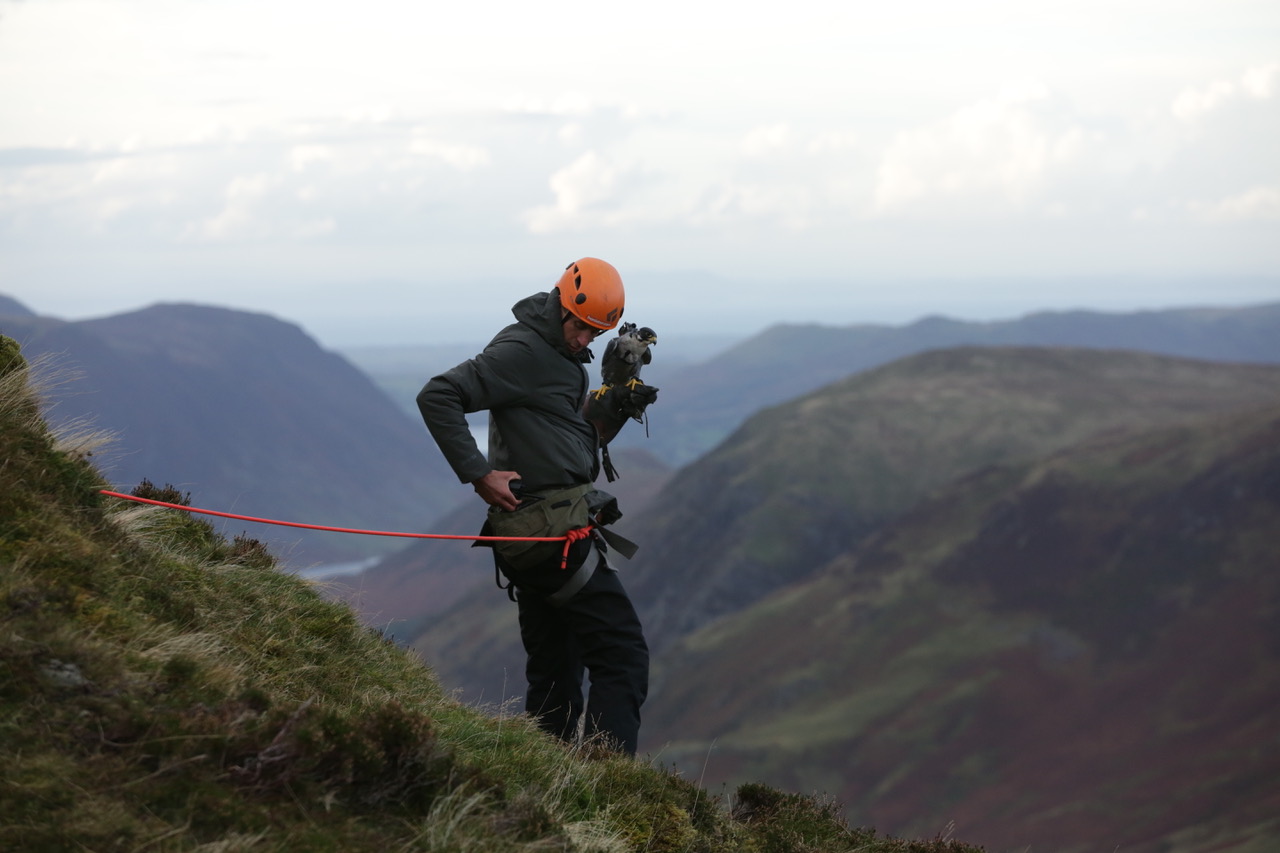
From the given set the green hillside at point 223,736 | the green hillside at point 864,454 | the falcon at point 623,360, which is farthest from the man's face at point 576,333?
the green hillside at point 864,454

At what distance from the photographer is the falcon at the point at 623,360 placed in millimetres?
10617

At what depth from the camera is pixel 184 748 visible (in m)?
6.16

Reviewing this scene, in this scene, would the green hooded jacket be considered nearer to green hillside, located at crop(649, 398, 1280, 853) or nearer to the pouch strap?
the pouch strap

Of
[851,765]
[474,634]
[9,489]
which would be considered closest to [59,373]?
[9,489]

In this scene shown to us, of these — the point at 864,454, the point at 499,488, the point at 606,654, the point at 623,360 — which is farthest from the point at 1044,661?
the point at 499,488

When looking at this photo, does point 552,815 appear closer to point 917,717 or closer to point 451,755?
point 451,755

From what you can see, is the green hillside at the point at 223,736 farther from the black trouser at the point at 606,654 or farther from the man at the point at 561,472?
the man at the point at 561,472

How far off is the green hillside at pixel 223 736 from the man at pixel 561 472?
88 centimetres

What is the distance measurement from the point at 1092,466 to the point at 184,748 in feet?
446

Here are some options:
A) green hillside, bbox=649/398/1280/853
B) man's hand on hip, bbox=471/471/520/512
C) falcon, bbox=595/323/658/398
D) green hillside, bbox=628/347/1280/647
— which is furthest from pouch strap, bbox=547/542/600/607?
green hillside, bbox=628/347/1280/647

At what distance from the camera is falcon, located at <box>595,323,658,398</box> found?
1062cm

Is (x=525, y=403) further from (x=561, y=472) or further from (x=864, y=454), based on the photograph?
(x=864, y=454)

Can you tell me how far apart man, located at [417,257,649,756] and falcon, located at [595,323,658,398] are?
1.62 feet

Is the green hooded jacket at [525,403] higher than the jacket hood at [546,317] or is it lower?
lower
